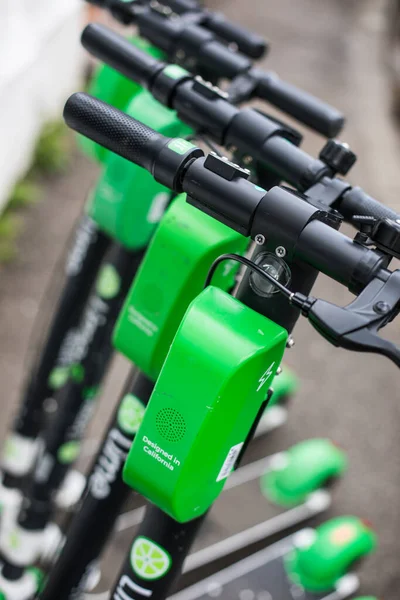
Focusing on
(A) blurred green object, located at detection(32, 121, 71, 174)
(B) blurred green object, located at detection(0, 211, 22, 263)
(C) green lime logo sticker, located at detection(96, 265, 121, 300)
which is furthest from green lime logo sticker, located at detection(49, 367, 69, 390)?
(A) blurred green object, located at detection(32, 121, 71, 174)

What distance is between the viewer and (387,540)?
2131 mm

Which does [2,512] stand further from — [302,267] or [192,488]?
[302,267]

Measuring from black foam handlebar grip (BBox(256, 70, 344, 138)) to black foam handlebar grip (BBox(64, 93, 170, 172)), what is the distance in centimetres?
44

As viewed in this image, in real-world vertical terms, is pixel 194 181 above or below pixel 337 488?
above

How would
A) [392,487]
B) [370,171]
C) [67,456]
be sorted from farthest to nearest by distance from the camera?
[370,171]
[392,487]
[67,456]

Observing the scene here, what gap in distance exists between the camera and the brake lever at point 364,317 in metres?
0.75

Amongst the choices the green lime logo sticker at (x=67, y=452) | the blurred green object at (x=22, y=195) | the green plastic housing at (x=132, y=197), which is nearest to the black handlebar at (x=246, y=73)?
the green plastic housing at (x=132, y=197)

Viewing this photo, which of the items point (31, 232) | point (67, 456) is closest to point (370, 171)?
point (31, 232)

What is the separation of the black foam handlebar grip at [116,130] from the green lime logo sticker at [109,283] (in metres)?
0.52

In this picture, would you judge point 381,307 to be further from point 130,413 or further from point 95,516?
point 95,516

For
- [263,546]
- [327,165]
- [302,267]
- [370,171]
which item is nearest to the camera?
[302,267]

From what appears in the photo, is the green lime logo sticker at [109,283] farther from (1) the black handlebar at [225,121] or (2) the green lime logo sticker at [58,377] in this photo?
(1) the black handlebar at [225,121]

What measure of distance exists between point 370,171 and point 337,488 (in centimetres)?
171

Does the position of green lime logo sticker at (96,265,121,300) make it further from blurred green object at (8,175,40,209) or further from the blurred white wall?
blurred green object at (8,175,40,209)
